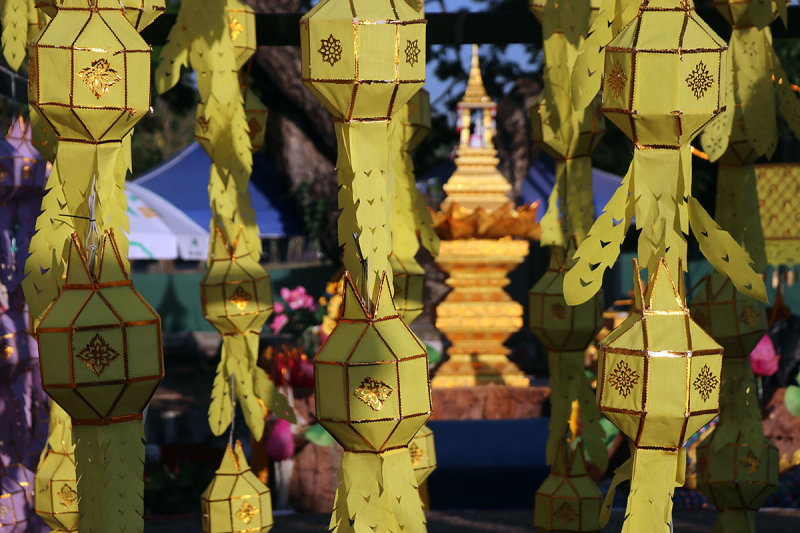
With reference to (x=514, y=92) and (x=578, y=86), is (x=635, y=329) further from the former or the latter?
(x=514, y=92)

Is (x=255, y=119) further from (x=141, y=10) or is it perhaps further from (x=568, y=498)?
(x=568, y=498)

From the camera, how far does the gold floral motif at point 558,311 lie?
4.43 meters

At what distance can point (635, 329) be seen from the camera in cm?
294

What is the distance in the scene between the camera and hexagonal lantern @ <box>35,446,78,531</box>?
418 centimetres

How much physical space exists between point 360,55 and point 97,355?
3.30 ft

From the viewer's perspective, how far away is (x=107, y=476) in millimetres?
3250

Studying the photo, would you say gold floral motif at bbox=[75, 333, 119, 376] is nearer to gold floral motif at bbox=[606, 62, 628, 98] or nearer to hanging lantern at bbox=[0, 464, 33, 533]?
gold floral motif at bbox=[606, 62, 628, 98]

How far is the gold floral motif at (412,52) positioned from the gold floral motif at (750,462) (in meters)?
2.39

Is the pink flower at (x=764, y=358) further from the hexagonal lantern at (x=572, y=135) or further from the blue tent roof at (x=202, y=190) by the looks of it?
the blue tent roof at (x=202, y=190)

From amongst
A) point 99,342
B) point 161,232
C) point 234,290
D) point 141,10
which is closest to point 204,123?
point 234,290

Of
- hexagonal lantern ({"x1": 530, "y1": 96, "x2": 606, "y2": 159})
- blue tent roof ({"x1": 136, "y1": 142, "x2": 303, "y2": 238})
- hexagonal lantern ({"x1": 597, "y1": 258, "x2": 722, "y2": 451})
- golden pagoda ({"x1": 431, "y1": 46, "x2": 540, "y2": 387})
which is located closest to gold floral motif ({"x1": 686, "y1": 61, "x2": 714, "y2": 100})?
hexagonal lantern ({"x1": 597, "y1": 258, "x2": 722, "y2": 451})

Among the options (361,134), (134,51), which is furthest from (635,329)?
(134,51)

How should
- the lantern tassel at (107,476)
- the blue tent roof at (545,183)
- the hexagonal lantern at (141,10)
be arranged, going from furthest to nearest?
the blue tent roof at (545,183)
the hexagonal lantern at (141,10)
the lantern tassel at (107,476)

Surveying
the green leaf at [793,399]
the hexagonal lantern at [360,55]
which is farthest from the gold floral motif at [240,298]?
the green leaf at [793,399]
